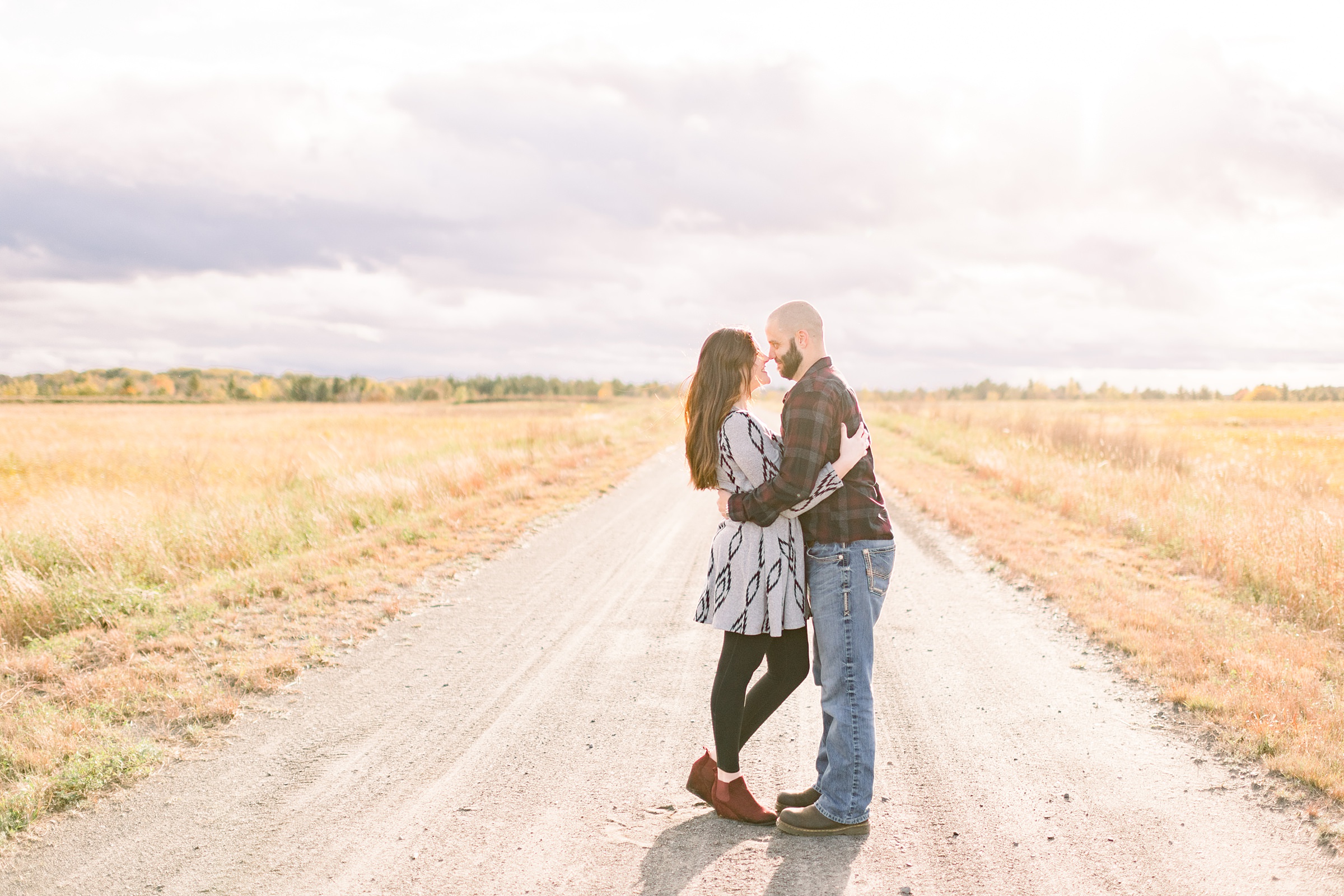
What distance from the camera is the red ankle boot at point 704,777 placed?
3.52m

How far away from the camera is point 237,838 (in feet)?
10.9

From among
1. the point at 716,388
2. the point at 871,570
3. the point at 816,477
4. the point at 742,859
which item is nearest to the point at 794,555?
the point at 871,570

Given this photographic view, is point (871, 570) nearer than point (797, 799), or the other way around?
point (871, 570)

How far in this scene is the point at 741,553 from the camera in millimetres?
3330

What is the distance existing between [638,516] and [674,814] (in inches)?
339

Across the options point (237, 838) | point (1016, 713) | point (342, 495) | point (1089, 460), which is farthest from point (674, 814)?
point (1089, 460)

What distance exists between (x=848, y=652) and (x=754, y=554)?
587 mm

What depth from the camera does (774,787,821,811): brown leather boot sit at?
3490 millimetres

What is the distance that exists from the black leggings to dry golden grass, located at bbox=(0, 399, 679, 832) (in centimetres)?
297

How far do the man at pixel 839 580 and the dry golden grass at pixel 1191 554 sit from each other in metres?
2.29

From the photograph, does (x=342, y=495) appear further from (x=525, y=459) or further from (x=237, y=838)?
(x=237, y=838)

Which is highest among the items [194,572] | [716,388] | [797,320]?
[797,320]

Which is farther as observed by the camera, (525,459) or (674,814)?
(525,459)

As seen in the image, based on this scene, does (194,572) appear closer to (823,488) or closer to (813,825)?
(813,825)
